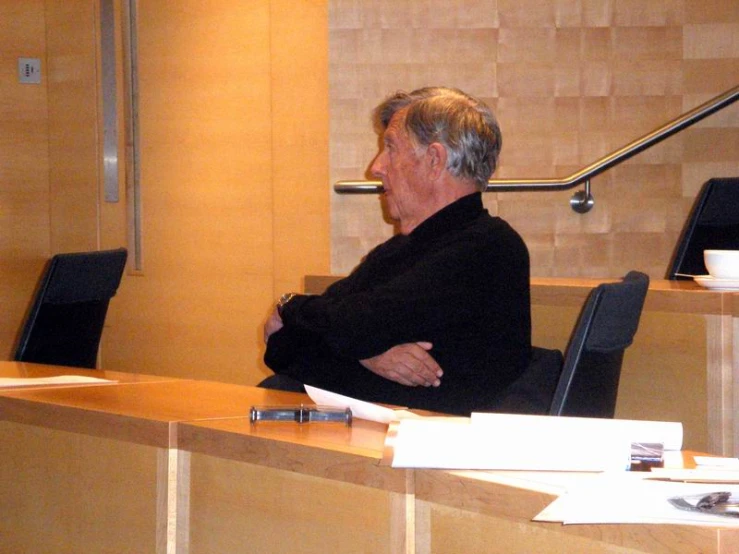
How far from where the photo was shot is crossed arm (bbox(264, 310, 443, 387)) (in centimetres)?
219

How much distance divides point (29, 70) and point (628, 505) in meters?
4.44

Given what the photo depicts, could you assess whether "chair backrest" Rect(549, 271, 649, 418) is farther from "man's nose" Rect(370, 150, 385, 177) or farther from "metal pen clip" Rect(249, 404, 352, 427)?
"man's nose" Rect(370, 150, 385, 177)

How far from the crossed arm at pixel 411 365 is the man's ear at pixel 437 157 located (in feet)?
1.50

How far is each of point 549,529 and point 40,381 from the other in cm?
124

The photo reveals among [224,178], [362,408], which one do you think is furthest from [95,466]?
[224,178]

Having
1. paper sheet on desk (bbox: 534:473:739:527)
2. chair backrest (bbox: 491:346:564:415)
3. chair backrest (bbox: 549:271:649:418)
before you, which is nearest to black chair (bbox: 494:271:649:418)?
chair backrest (bbox: 549:271:649:418)

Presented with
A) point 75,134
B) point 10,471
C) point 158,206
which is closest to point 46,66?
point 75,134

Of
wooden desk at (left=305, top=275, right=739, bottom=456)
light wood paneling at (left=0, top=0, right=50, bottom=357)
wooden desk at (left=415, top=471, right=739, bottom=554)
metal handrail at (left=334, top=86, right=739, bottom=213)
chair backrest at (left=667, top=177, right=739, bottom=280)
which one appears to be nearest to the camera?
wooden desk at (left=415, top=471, right=739, bottom=554)

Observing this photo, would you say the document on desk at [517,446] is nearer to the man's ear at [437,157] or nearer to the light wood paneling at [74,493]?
the light wood paneling at [74,493]

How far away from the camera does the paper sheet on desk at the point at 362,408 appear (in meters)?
1.49

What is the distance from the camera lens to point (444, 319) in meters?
2.22

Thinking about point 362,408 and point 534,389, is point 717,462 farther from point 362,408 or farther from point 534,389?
point 534,389

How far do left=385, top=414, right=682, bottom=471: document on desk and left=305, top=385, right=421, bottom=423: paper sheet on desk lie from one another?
0.29 meters

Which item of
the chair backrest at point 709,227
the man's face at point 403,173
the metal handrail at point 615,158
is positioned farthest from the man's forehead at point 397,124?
the metal handrail at point 615,158
